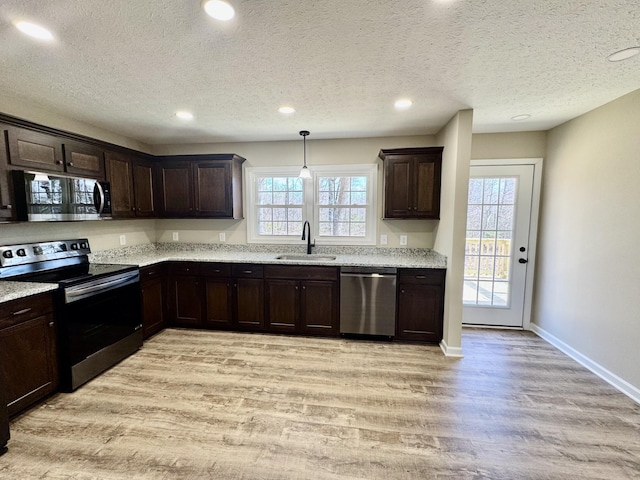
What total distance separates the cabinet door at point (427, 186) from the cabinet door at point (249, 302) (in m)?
2.15

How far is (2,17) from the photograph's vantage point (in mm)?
1423

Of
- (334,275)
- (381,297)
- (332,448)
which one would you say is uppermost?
(334,275)

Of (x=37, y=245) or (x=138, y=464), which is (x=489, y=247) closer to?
(x=138, y=464)

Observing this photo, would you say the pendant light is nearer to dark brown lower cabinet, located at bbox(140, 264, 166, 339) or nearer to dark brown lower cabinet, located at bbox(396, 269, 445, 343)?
dark brown lower cabinet, located at bbox(396, 269, 445, 343)

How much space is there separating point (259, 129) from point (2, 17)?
7.07 ft

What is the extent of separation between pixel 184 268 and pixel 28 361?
1647 millimetres

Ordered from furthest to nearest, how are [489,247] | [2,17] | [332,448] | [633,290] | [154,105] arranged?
[489,247]
[154,105]
[633,290]
[332,448]
[2,17]

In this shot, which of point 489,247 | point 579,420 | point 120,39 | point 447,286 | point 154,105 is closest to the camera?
point 120,39

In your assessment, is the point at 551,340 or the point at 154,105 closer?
the point at 154,105

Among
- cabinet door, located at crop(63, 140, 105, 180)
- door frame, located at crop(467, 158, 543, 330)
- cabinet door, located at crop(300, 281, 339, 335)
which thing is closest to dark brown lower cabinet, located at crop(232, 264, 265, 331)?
cabinet door, located at crop(300, 281, 339, 335)

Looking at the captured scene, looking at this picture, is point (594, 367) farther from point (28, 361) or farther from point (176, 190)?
point (176, 190)

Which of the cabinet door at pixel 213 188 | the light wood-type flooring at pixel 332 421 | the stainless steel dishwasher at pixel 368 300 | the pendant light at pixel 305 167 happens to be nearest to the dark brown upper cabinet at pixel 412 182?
the stainless steel dishwasher at pixel 368 300

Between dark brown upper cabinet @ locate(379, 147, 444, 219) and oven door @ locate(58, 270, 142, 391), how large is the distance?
300cm

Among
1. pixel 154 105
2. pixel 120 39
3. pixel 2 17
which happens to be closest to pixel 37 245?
pixel 154 105
